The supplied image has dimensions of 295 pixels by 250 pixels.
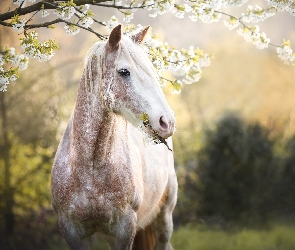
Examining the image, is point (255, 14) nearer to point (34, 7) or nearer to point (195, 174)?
point (34, 7)

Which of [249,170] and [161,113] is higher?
[161,113]

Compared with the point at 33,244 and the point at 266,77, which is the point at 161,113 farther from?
the point at 266,77

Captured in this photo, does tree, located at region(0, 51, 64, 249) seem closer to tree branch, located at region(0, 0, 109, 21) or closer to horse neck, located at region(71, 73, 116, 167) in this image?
tree branch, located at region(0, 0, 109, 21)

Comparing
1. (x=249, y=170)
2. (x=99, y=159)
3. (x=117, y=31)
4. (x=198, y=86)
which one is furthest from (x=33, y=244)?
(x=117, y=31)

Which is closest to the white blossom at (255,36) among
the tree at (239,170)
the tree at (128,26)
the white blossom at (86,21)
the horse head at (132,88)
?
the tree at (128,26)

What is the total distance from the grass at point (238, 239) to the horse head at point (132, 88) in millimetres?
→ 4962

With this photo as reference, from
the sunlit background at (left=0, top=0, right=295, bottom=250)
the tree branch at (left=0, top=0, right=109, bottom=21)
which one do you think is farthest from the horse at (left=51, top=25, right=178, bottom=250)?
the sunlit background at (left=0, top=0, right=295, bottom=250)

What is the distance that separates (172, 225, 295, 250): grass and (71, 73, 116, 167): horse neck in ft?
15.2

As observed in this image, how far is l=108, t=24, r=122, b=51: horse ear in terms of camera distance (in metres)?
3.16

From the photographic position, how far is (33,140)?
8.76 meters

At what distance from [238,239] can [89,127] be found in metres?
5.13

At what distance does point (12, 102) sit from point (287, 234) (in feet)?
15.4

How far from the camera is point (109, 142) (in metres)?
3.51

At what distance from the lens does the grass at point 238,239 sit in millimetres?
7715
